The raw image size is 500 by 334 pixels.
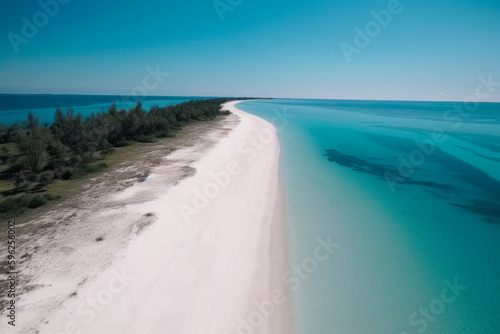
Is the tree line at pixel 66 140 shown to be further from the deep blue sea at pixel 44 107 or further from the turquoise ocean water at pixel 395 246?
the turquoise ocean water at pixel 395 246

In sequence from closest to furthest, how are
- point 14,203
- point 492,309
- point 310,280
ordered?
point 492,309, point 310,280, point 14,203

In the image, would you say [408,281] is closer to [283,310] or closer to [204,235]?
[283,310]

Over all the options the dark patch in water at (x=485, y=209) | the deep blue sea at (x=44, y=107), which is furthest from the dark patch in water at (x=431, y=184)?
the deep blue sea at (x=44, y=107)

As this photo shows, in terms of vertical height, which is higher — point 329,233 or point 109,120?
point 109,120

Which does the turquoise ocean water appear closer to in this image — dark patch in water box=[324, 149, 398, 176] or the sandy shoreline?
dark patch in water box=[324, 149, 398, 176]

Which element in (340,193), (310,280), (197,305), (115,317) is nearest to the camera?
(115,317)

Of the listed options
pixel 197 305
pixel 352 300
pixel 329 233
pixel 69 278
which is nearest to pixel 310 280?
pixel 352 300

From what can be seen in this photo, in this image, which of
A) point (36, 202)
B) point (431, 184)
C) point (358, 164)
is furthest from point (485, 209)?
point (36, 202)
